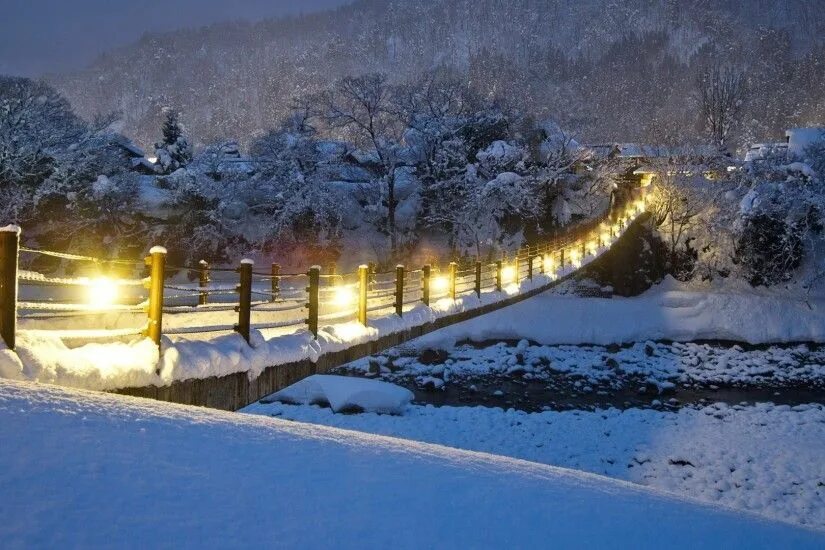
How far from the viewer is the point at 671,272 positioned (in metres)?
31.5

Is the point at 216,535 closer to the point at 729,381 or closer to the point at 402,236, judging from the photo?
the point at 729,381

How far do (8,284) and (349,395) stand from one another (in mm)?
12429

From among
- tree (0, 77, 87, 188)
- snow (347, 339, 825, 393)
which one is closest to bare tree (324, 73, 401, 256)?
snow (347, 339, 825, 393)

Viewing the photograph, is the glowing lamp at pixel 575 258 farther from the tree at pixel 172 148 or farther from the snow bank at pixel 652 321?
the tree at pixel 172 148

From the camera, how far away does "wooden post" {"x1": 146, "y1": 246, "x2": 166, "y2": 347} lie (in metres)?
5.63

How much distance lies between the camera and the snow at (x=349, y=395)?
16188 millimetres

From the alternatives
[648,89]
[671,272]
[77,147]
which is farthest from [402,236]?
[648,89]

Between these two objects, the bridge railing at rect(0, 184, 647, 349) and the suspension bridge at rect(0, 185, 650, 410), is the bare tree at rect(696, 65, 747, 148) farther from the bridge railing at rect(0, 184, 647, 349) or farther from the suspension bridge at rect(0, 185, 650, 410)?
the suspension bridge at rect(0, 185, 650, 410)

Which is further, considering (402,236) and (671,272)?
(402,236)

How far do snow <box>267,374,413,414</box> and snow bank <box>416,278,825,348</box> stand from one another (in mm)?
6957

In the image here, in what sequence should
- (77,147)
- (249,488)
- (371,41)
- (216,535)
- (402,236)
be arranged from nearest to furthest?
(216,535), (249,488), (77,147), (402,236), (371,41)

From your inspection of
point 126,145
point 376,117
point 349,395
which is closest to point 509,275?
point 349,395

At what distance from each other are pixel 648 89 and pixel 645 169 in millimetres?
56376

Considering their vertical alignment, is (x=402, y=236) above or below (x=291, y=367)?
above
